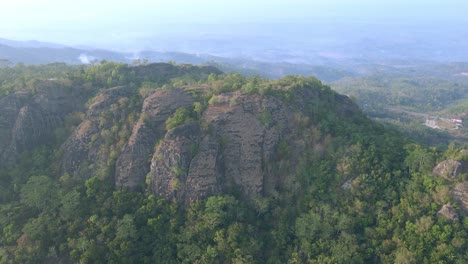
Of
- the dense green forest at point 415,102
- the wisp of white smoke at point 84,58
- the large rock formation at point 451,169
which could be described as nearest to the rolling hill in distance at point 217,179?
the large rock formation at point 451,169

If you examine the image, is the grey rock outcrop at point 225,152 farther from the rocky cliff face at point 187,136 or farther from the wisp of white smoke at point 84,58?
the wisp of white smoke at point 84,58

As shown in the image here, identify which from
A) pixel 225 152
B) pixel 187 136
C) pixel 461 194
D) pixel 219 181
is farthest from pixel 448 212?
pixel 187 136

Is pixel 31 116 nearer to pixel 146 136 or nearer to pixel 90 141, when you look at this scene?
pixel 90 141

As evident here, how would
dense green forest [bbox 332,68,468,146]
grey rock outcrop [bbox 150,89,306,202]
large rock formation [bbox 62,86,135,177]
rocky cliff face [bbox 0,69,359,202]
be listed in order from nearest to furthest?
grey rock outcrop [bbox 150,89,306,202], rocky cliff face [bbox 0,69,359,202], large rock formation [bbox 62,86,135,177], dense green forest [bbox 332,68,468,146]

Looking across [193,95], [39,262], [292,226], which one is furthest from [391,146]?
[39,262]

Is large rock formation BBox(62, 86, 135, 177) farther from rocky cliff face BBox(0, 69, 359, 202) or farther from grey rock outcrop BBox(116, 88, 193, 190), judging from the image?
grey rock outcrop BBox(116, 88, 193, 190)

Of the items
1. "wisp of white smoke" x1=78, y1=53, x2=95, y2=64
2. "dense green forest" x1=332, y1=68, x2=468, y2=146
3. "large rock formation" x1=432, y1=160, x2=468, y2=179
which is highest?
"wisp of white smoke" x1=78, y1=53, x2=95, y2=64

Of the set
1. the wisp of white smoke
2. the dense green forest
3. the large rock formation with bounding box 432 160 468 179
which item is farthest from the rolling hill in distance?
the wisp of white smoke

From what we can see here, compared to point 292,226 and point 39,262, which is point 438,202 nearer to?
point 292,226
